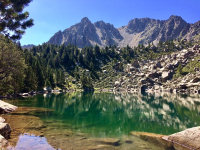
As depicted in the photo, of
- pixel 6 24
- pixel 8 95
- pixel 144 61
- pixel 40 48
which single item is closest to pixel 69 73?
pixel 40 48

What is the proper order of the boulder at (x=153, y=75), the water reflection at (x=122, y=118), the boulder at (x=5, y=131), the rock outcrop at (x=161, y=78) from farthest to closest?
the boulder at (x=153, y=75) → the rock outcrop at (x=161, y=78) → the water reflection at (x=122, y=118) → the boulder at (x=5, y=131)

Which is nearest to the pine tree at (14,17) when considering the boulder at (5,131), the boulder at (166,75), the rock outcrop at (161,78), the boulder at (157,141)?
the boulder at (5,131)

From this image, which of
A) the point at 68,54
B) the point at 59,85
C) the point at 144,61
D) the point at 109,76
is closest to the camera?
the point at 59,85

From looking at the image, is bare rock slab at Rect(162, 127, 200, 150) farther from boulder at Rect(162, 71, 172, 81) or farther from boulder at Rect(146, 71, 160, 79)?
boulder at Rect(146, 71, 160, 79)

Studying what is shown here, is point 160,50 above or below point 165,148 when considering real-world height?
above

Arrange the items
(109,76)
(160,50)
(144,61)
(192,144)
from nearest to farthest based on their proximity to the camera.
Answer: (192,144) < (109,76) < (144,61) < (160,50)

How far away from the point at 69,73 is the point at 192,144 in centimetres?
13083

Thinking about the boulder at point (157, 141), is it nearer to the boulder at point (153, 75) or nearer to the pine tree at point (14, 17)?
the pine tree at point (14, 17)

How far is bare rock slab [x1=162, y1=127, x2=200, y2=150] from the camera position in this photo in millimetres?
10992

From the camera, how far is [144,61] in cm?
14638

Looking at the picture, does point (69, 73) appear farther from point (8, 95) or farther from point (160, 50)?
point (160, 50)

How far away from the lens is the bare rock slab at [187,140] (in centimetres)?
1099

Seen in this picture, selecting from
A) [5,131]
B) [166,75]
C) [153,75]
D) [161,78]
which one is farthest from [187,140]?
[153,75]

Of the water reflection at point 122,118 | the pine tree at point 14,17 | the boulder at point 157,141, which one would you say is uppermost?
the pine tree at point 14,17
